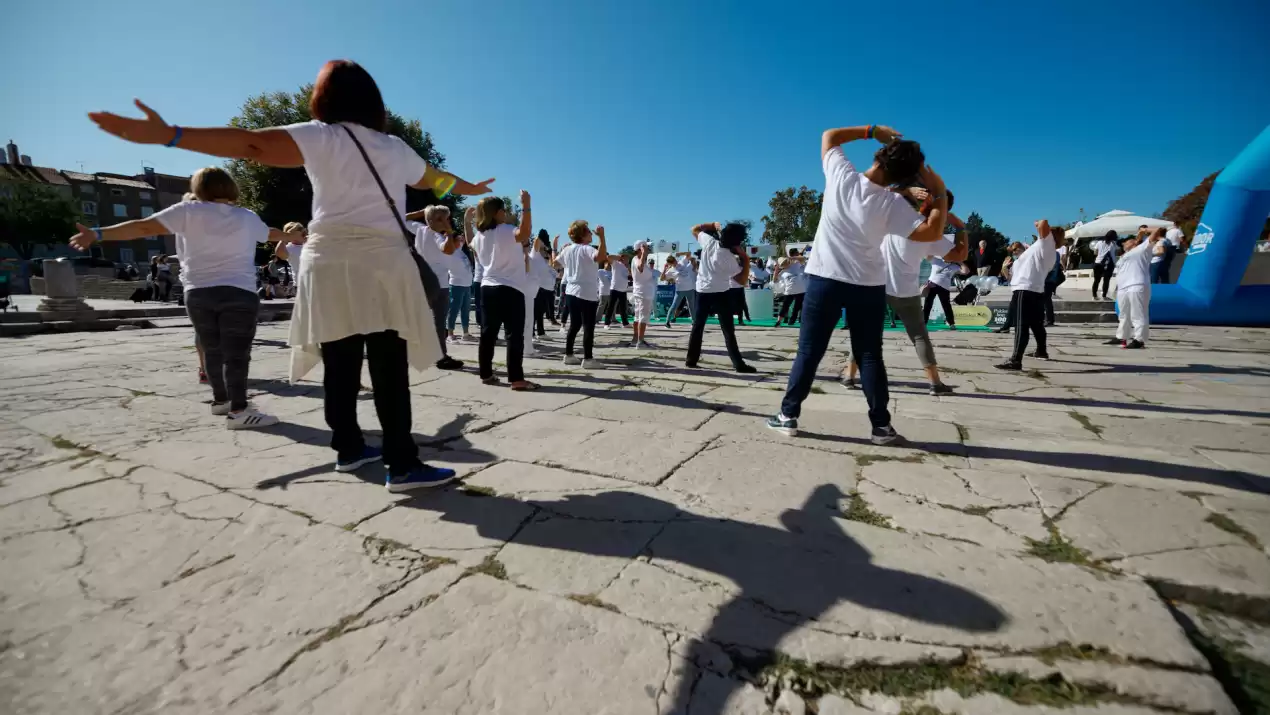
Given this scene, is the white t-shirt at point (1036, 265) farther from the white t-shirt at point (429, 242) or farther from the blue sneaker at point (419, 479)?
the white t-shirt at point (429, 242)

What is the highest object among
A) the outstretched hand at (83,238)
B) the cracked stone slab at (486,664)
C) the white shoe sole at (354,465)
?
the outstretched hand at (83,238)

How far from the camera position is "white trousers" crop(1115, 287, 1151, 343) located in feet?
21.2

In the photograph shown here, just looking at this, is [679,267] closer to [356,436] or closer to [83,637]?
[356,436]

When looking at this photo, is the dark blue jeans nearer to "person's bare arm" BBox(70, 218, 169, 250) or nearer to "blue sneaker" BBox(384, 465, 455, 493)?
"blue sneaker" BBox(384, 465, 455, 493)

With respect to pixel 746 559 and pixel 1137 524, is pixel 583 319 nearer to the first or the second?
pixel 746 559

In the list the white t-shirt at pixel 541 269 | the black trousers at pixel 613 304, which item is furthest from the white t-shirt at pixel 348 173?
the black trousers at pixel 613 304

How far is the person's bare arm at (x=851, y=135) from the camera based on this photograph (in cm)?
268

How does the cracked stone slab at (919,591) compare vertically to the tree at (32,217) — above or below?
below

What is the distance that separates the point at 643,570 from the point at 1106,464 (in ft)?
7.82

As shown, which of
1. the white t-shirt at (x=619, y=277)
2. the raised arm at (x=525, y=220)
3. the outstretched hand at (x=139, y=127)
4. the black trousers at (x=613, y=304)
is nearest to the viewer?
the outstretched hand at (x=139, y=127)

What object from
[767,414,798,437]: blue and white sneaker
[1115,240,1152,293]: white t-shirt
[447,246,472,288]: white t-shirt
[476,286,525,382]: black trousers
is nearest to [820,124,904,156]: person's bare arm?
A: [767,414,798,437]: blue and white sneaker

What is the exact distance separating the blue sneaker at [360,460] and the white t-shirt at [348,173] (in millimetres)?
1018

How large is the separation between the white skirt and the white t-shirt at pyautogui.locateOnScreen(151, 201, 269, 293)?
163 cm

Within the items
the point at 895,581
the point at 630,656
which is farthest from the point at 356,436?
the point at 895,581
